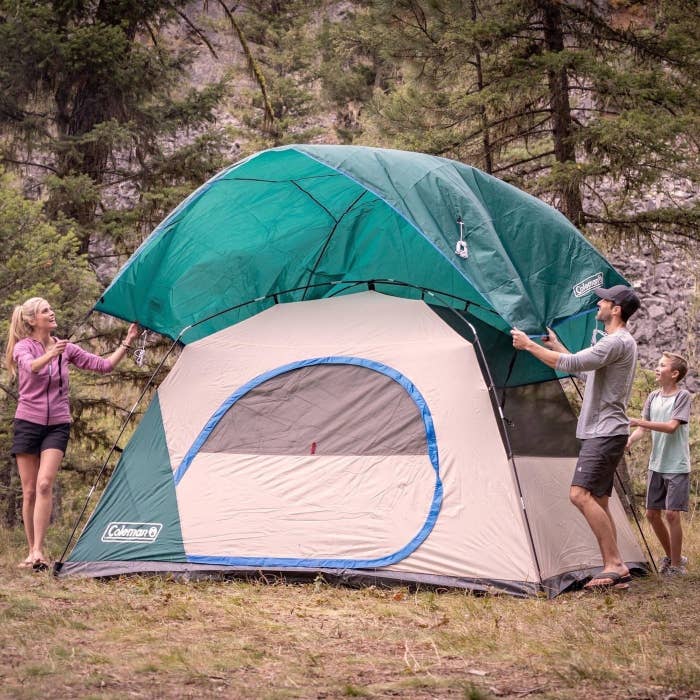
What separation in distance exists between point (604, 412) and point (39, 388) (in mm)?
3413

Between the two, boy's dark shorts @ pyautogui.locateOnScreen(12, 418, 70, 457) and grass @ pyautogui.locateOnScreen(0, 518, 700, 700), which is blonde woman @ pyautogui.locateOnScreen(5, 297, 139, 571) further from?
grass @ pyautogui.locateOnScreen(0, 518, 700, 700)

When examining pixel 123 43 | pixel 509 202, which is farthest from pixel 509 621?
pixel 123 43

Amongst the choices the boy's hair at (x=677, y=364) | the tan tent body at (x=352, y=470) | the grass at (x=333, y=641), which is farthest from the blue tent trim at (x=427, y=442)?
the boy's hair at (x=677, y=364)

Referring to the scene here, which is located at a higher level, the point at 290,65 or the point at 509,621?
the point at 290,65

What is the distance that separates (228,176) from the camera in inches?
234

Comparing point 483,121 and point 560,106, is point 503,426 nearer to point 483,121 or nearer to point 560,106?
point 560,106

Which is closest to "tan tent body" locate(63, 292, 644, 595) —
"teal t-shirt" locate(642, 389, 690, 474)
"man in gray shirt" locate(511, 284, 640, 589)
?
"man in gray shirt" locate(511, 284, 640, 589)

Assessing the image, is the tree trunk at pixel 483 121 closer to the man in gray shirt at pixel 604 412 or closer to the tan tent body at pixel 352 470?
the tan tent body at pixel 352 470

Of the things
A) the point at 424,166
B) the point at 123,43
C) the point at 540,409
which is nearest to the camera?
the point at 424,166

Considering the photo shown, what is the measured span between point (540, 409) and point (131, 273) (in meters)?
2.87

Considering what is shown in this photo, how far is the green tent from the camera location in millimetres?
5223

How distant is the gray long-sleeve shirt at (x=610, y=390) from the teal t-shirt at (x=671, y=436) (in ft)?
2.43

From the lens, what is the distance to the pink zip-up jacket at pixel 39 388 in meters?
5.54

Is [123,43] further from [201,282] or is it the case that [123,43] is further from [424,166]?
[424,166]
